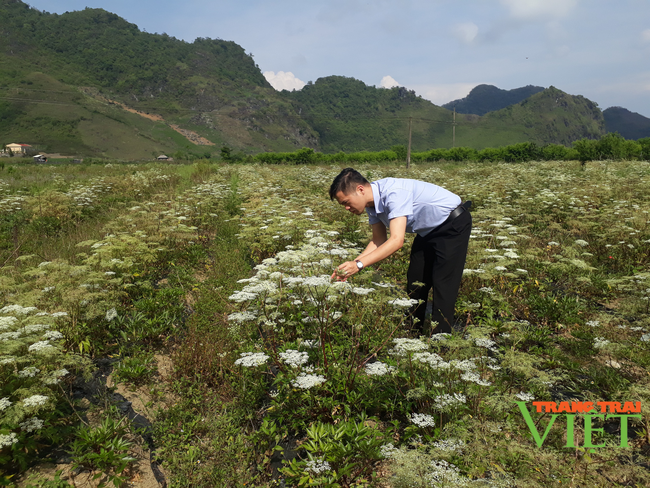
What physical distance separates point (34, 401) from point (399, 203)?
326 centimetres

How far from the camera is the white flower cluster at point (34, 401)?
2207 mm

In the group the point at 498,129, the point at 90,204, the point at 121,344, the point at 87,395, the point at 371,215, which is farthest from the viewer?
the point at 498,129

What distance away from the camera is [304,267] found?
3645mm

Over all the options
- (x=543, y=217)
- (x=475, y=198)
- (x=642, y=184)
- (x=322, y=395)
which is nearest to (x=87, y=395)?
(x=322, y=395)

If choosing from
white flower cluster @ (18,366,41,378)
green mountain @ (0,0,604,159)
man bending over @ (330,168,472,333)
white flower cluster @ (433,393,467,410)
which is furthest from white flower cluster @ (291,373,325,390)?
green mountain @ (0,0,604,159)

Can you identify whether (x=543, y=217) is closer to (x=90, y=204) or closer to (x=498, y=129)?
(x=90, y=204)

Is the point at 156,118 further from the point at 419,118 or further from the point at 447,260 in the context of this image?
the point at 447,260

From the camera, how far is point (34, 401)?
223cm

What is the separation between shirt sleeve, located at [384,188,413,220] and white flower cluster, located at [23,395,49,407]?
307cm

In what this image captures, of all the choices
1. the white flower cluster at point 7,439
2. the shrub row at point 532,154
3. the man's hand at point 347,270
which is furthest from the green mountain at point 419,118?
the white flower cluster at point 7,439

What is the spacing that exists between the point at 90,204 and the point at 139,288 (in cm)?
756

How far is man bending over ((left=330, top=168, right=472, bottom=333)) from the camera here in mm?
3139

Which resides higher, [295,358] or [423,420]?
[295,358]

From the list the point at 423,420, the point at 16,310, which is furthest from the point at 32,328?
the point at 423,420
